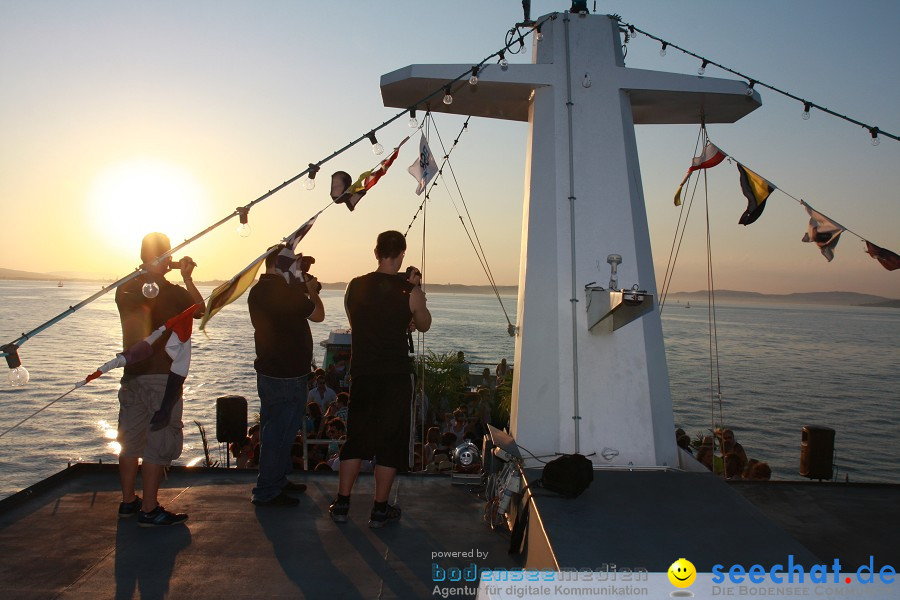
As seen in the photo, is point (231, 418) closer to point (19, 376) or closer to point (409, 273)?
point (409, 273)

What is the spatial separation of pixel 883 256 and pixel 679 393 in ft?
115

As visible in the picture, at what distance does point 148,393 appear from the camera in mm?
4422

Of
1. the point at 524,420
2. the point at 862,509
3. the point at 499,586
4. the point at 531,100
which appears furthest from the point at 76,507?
the point at 862,509

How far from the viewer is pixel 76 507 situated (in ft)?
15.5

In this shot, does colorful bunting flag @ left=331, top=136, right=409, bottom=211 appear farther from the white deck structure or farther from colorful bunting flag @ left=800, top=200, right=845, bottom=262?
colorful bunting flag @ left=800, top=200, right=845, bottom=262

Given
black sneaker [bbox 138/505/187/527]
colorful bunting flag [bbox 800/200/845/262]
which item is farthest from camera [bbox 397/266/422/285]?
colorful bunting flag [bbox 800/200/845/262]

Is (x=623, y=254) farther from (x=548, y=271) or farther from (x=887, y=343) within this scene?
(x=887, y=343)

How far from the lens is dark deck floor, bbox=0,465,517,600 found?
354 centimetres

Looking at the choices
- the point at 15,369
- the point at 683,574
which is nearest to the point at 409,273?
the point at 15,369

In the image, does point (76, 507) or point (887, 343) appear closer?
point (76, 507)

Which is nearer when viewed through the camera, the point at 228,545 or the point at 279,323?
the point at 228,545

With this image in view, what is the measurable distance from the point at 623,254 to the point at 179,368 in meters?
3.13

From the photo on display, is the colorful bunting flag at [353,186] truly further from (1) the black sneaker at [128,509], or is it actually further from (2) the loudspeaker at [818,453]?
(2) the loudspeaker at [818,453]

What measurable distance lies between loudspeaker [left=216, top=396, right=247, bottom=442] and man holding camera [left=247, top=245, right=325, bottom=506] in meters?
1.77
